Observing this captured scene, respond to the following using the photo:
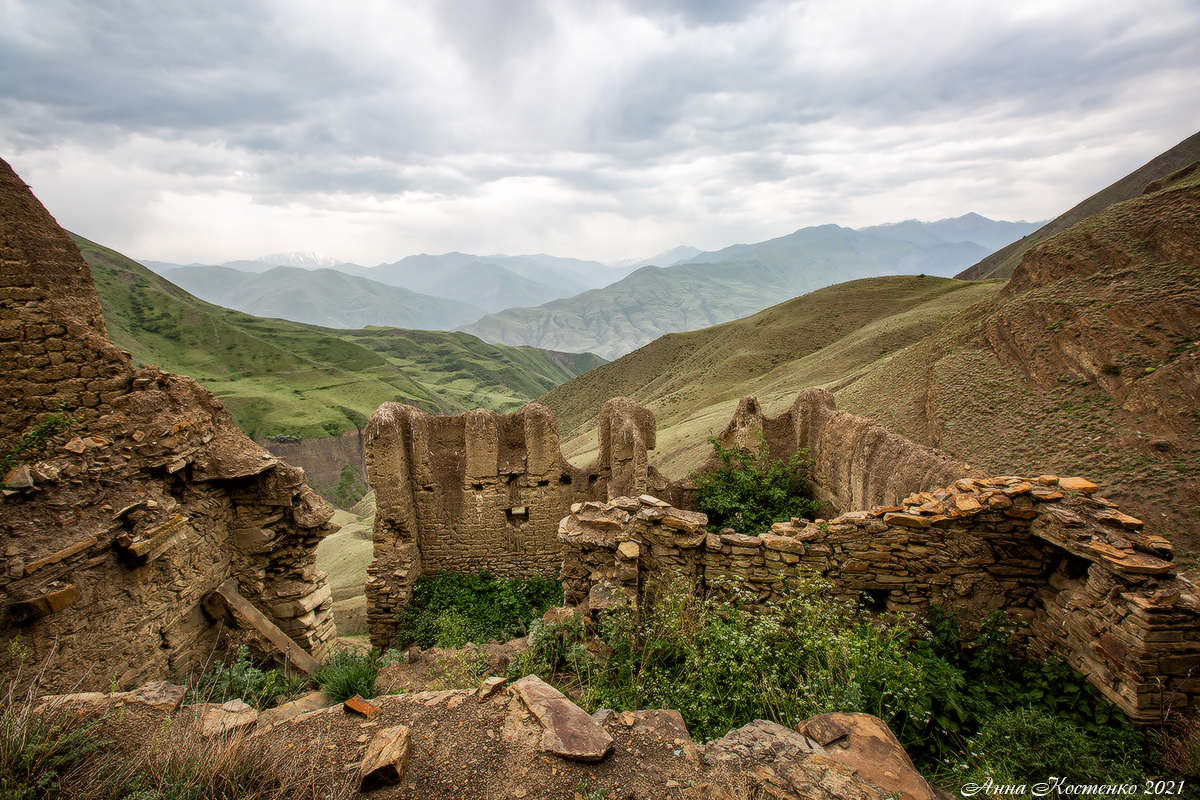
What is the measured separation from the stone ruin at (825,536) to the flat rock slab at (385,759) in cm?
301

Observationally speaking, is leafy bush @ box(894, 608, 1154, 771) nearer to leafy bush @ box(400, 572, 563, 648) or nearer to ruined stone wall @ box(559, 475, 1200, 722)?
ruined stone wall @ box(559, 475, 1200, 722)

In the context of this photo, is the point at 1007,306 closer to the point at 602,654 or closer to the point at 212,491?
the point at 602,654

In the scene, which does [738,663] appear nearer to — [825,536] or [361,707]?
[825,536]

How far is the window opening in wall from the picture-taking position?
6219mm

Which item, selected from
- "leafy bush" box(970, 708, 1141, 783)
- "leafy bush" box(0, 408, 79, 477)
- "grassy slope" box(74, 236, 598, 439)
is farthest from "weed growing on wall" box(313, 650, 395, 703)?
"grassy slope" box(74, 236, 598, 439)

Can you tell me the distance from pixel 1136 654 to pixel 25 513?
11.6 metres

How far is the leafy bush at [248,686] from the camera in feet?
18.7

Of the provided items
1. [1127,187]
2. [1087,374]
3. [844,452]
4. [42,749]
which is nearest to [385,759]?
[42,749]

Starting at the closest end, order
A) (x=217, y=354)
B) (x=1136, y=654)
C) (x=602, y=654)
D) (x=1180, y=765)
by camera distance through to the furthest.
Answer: (x=1180, y=765) → (x=1136, y=654) → (x=602, y=654) → (x=217, y=354)

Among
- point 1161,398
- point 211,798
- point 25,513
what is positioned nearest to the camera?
point 211,798

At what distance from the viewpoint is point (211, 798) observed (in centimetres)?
275

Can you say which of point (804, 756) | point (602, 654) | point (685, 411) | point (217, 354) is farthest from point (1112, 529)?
point (217, 354)

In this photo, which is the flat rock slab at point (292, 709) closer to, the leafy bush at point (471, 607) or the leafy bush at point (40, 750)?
the leafy bush at point (40, 750)

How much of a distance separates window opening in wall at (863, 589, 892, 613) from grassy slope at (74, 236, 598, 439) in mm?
70801
